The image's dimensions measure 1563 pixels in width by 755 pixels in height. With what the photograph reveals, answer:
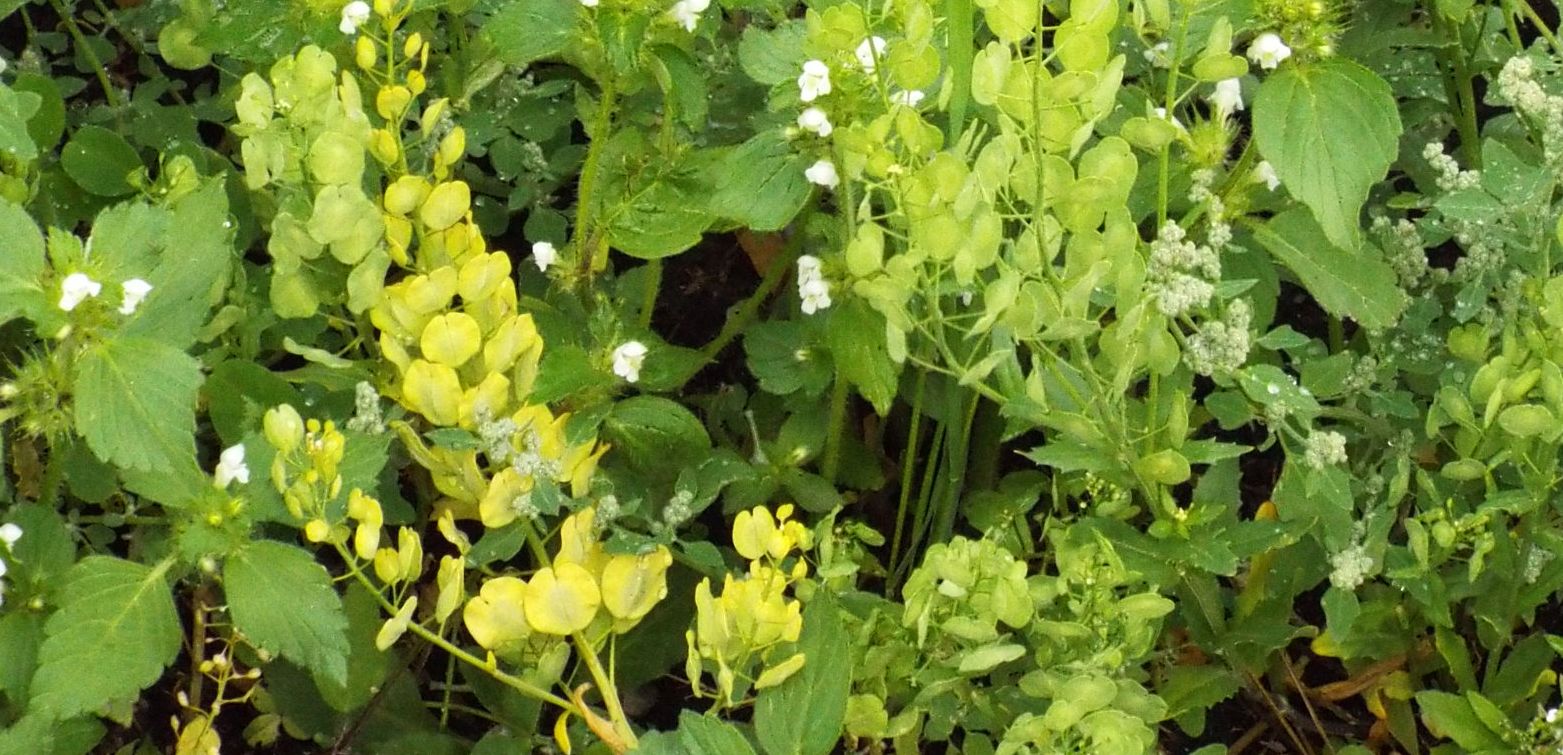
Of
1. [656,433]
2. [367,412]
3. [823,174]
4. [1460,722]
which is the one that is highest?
[823,174]

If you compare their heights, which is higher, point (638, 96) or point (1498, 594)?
point (638, 96)

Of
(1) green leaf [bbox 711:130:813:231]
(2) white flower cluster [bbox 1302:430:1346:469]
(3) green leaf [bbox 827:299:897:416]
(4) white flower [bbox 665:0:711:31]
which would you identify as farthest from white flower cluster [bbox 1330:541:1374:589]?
(4) white flower [bbox 665:0:711:31]

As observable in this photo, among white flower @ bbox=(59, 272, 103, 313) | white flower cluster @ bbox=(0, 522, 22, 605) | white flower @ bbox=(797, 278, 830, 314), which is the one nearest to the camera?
white flower @ bbox=(59, 272, 103, 313)

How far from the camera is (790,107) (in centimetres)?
93

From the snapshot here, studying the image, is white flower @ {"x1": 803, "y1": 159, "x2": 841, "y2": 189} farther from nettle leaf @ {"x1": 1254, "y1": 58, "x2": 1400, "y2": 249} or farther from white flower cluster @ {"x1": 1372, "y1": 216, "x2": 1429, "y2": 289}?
white flower cluster @ {"x1": 1372, "y1": 216, "x2": 1429, "y2": 289}

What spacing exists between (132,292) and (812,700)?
42 centimetres

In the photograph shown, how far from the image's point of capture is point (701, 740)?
75cm

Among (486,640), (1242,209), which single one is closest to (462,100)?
(486,640)

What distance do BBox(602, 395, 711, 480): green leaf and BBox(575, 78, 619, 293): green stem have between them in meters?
0.10

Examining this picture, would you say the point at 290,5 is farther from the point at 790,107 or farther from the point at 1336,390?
the point at 1336,390

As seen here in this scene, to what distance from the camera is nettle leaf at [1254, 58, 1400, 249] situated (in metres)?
0.88

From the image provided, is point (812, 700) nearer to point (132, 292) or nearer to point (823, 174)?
point (823, 174)

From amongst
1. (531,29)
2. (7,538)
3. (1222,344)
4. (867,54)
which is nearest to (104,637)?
(7,538)

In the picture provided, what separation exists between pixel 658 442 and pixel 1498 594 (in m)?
0.57
